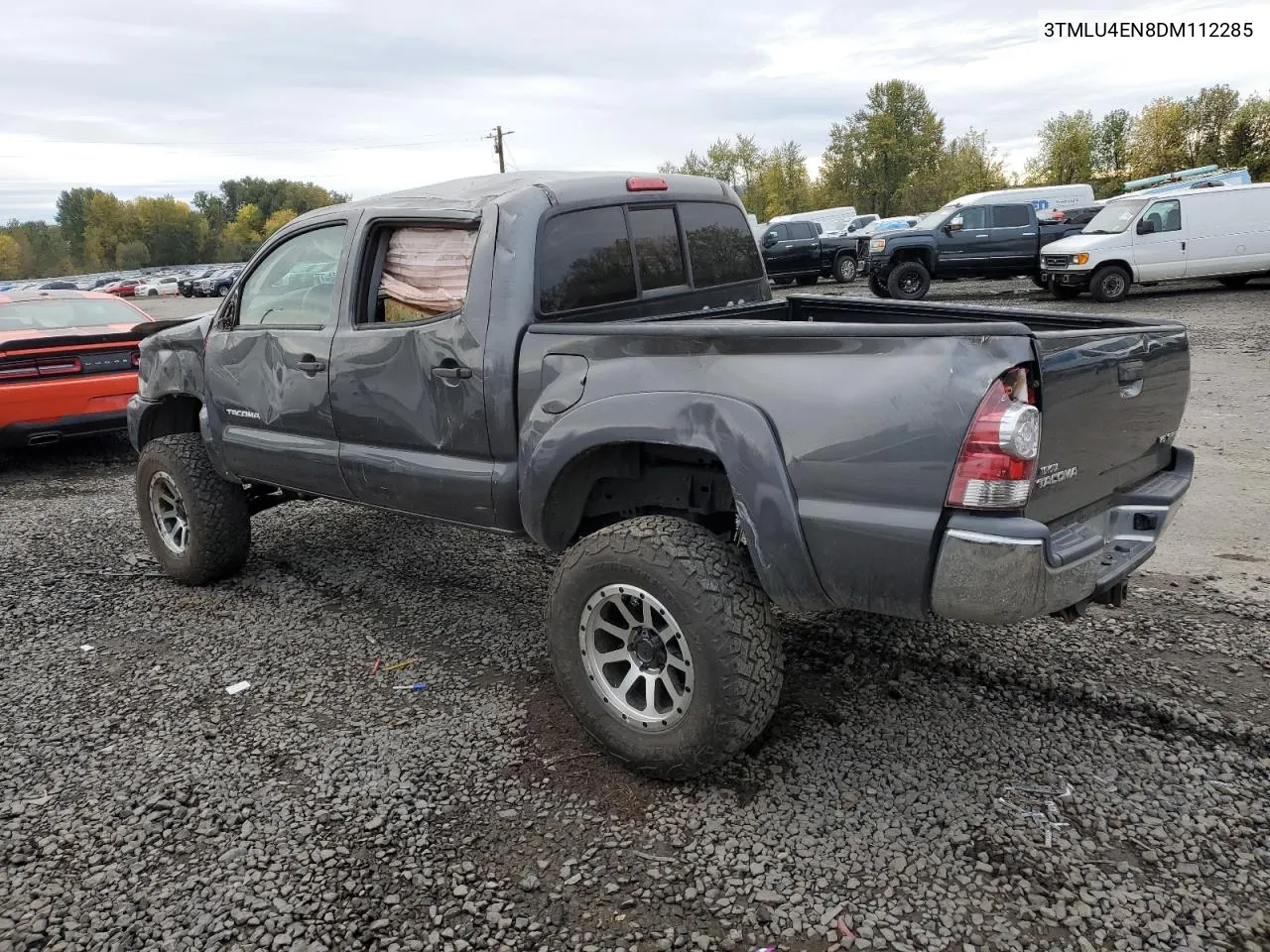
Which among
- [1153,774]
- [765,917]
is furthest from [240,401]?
[1153,774]

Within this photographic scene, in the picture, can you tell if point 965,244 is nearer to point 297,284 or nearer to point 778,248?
point 778,248

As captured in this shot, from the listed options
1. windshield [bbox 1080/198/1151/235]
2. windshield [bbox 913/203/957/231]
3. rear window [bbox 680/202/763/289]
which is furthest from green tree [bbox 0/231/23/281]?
rear window [bbox 680/202/763/289]

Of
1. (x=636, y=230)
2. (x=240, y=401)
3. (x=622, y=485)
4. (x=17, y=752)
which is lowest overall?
(x=17, y=752)

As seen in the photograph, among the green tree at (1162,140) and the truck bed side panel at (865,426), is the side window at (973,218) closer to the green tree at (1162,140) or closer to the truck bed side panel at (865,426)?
the truck bed side panel at (865,426)

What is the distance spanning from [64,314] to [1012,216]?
1808cm

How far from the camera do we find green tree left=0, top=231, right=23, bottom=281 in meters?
107

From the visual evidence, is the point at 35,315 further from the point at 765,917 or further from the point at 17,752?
the point at 765,917

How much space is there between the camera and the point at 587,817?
293 centimetres

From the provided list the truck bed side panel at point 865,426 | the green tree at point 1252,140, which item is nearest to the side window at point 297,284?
the truck bed side panel at point 865,426

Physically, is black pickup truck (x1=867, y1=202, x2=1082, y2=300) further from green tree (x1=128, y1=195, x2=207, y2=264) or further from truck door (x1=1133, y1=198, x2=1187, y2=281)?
green tree (x1=128, y1=195, x2=207, y2=264)

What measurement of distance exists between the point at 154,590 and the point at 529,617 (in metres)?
2.16

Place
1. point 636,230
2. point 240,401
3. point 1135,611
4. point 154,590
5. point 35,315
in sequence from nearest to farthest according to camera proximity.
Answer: point 636,230, point 1135,611, point 240,401, point 154,590, point 35,315

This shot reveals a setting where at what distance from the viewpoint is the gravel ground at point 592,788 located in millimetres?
2498

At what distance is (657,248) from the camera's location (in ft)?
13.3
